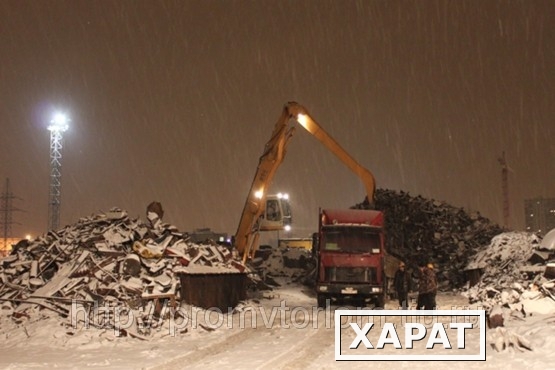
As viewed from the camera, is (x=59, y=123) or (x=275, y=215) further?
(x=59, y=123)

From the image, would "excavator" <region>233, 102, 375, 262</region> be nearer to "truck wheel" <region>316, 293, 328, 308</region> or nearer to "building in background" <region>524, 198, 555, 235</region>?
"truck wheel" <region>316, 293, 328, 308</region>

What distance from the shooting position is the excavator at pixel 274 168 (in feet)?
88.7

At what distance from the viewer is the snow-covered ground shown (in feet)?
40.2

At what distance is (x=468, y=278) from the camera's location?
36250mm

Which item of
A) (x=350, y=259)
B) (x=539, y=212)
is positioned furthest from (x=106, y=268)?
(x=539, y=212)

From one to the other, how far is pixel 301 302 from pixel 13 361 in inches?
631

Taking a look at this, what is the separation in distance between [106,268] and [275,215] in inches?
544

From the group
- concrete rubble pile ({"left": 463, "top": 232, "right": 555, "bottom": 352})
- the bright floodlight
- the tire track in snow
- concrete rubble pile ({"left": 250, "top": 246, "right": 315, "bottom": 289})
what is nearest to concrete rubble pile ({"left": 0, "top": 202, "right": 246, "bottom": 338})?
the tire track in snow

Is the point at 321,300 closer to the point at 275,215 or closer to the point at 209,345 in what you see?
the point at 275,215

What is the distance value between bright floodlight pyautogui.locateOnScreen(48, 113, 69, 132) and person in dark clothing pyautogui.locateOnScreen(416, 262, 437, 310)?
3054 centimetres

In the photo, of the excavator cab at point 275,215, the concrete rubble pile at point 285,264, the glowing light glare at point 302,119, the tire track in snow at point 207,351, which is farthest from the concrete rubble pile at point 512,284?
the glowing light glare at point 302,119

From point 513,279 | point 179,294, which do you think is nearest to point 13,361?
point 179,294

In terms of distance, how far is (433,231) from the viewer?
137 ft

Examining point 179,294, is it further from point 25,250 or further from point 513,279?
point 513,279
